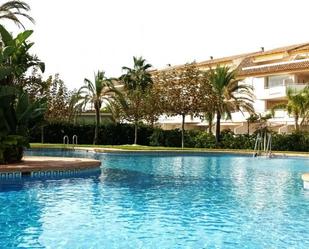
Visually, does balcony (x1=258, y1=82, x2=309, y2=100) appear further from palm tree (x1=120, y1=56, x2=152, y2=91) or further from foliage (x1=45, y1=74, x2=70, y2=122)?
foliage (x1=45, y1=74, x2=70, y2=122)

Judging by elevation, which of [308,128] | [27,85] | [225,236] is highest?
[27,85]

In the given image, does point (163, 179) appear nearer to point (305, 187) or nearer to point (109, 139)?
point (305, 187)

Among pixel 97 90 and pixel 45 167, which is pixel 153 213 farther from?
pixel 97 90

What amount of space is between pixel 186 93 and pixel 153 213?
28455 millimetres

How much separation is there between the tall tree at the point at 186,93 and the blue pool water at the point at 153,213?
2095 centimetres

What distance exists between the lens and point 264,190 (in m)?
15.6

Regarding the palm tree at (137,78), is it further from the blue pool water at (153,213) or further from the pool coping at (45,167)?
the blue pool water at (153,213)

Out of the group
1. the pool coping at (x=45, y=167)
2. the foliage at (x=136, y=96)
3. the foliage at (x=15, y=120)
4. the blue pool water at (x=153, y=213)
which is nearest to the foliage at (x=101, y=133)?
the foliage at (x=136, y=96)

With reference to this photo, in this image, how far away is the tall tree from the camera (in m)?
39.2

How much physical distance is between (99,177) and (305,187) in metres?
7.03

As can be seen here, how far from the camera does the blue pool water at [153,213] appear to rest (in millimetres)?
8711

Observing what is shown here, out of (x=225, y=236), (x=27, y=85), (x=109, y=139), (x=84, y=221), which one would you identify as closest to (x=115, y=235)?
(x=84, y=221)

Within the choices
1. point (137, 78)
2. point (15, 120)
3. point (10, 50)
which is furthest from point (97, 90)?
point (10, 50)

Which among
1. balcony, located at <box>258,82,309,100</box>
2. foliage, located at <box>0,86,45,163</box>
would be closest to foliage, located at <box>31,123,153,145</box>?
balcony, located at <box>258,82,309,100</box>
